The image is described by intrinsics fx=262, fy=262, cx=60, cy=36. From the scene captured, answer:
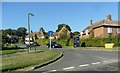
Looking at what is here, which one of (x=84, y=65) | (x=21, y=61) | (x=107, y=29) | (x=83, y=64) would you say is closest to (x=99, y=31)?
(x=107, y=29)

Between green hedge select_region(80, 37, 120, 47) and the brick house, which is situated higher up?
the brick house

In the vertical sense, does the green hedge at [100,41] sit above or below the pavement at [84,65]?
above

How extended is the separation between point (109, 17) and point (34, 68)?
57.8 meters

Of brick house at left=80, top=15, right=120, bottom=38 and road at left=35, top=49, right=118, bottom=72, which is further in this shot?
brick house at left=80, top=15, right=120, bottom=38

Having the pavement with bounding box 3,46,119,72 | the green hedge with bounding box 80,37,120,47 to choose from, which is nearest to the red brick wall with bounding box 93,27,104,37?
the green hedge with bounding box 80,37,120,47

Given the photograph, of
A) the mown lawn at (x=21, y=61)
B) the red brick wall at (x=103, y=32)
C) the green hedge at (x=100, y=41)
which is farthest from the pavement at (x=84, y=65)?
the red brick wall at (x=103, y=32)

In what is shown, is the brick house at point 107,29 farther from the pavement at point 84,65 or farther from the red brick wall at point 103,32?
the pavement at point 84,65

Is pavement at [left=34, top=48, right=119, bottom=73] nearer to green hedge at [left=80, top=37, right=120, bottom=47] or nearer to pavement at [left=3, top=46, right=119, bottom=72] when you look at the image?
pavement at [left=3, top=46, right=119, bottom=72]

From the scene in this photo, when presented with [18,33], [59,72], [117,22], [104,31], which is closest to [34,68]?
[59,72]

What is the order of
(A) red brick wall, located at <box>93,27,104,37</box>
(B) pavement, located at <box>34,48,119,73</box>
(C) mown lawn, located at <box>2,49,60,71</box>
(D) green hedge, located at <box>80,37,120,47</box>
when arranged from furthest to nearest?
1. (A) red brick wall, located at <box>93,27,104,37</box>
2. (D) green hedge, located at <box>80,37,120,47</box>
3. (C) mown lawn, located at <box>2,49,60,71</box>
4. (B) pavement, located at <box>34,48,119,73</box>

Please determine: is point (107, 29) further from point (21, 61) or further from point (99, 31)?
point (21, 61)

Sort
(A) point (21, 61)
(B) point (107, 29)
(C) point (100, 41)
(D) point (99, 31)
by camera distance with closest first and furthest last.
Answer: (A) point (21, 61), (C) point (100, 41), (B) point (107, 29), (D) point (99, 31)

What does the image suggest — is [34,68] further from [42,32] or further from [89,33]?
[42,32]

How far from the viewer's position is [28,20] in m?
35.1
